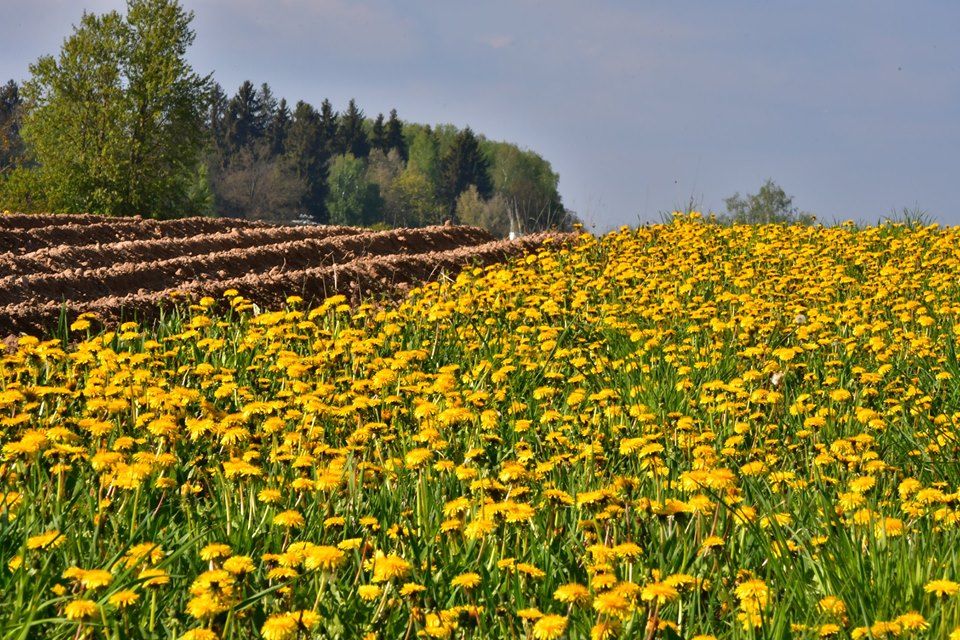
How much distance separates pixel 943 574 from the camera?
332 centimetres

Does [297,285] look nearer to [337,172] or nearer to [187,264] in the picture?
[187,264]

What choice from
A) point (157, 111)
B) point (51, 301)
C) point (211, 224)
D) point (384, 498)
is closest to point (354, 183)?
point (157, 111)

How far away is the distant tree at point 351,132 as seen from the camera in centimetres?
9988

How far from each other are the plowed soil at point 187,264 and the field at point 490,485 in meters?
0.95

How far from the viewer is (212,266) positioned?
11.7 metres

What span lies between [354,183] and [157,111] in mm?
61738

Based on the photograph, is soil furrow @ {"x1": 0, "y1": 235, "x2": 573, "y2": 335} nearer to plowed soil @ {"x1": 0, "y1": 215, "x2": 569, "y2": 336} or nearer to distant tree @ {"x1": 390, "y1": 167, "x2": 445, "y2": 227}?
plowed soil @ {"x1": 0, "y1": 215, "x2": 569, "y2": 336}

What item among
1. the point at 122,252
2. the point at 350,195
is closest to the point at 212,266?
the point at 122,252

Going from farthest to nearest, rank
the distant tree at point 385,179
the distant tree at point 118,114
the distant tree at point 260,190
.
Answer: the distant tree at point 385,179 < the distant tree at point 260,190 < the distant tree at point 118,114

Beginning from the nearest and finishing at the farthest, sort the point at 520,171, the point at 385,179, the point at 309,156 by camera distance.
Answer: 1. the point at 309,156
2. the point at 385,179
3. the point at 520,171

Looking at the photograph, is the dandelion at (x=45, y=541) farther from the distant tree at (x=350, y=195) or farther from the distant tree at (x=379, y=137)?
the distant tree at (x=379, y=137)

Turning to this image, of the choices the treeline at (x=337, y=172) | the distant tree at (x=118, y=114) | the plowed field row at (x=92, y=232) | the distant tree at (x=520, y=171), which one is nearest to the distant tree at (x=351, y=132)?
the treeline at (x=337, y=172)

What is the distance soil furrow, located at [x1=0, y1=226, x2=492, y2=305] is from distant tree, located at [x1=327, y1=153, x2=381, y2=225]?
254 ft

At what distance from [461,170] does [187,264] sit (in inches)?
3288
